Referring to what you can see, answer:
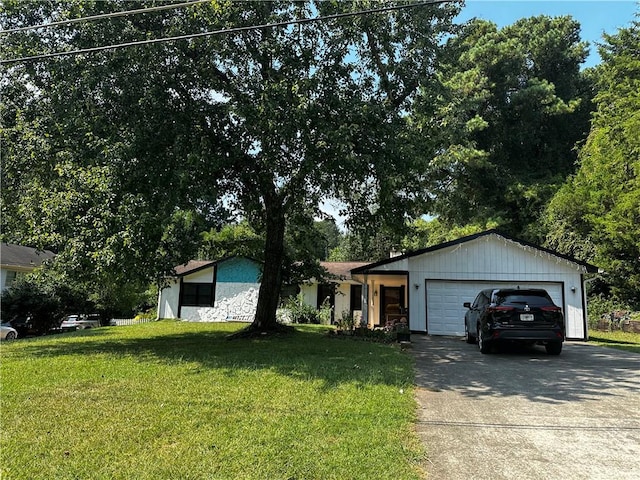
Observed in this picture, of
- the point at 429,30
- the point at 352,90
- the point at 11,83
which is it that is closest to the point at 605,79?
the point at 429,30

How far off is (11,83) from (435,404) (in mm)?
12740

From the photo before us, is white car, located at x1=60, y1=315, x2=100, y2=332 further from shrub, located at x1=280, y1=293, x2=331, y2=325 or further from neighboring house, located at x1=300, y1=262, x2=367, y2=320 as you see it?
neighboring house, located at x1=300, y1=262, x2=367, y2=320

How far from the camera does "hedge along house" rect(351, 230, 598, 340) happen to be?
16.1 meters

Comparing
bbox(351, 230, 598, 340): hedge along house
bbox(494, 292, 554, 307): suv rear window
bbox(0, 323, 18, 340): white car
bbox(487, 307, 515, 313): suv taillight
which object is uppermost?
bbox(351, 230, 598, 340): hedge along house

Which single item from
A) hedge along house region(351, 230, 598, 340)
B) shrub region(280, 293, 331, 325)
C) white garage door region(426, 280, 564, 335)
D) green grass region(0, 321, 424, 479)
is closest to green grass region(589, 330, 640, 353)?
hedge along house region(351, 230, 598, 340)

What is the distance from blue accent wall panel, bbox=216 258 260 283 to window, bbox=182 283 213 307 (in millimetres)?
897

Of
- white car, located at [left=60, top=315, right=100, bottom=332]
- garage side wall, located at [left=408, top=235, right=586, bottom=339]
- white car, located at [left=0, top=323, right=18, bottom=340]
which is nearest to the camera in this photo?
→ garage side wall, located at [left=408, top=235, right=586, bottom=339]

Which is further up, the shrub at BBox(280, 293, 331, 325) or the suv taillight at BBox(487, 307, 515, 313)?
the suv taillight at BBox(487, 307, 515, 313)

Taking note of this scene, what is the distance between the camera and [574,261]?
15.8m

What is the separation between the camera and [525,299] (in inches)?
392

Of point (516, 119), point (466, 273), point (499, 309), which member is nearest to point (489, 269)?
point (466, 273)

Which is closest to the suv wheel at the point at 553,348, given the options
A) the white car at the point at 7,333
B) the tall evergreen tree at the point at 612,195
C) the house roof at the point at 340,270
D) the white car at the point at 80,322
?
the tall evergreen tree at the point at 612,195

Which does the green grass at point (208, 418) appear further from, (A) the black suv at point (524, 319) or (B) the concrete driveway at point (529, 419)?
(A) the black suv at point (524, 319)

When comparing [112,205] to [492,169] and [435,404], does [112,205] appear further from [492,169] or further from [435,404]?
[492,169]
